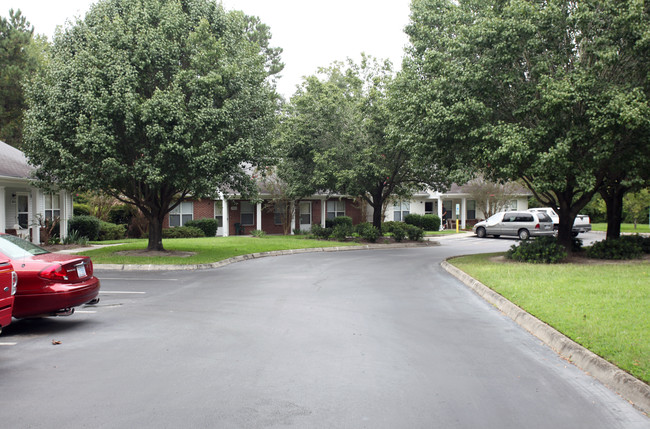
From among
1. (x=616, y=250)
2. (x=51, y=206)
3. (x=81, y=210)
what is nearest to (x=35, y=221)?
(x=51, y=206)

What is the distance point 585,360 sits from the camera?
6207mm

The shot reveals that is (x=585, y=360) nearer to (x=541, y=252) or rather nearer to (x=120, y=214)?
(x=541, y=252)

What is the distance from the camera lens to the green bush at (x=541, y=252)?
16.3 meters

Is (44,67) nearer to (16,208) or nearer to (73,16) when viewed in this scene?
(73,16)

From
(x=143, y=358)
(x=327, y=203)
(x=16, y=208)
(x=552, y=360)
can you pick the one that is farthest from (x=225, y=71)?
(x=327, y=203)

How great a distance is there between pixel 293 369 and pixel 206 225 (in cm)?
2854

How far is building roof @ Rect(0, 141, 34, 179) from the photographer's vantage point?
20.7 meters

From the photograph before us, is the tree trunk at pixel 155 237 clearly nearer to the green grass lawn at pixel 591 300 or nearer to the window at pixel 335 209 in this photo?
the green grass lawn at pixel 591 300

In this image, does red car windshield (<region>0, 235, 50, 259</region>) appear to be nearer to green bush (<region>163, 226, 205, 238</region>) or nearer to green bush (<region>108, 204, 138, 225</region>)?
green bush (<region>163, 226, 205, 238</region>)

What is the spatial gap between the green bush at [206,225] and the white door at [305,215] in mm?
7324

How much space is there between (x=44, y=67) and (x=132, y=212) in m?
14.3

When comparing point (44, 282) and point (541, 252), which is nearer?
point (44, 282)

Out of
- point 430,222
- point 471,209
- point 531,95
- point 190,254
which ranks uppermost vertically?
point 531,95

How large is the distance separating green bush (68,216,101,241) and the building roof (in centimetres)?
389
